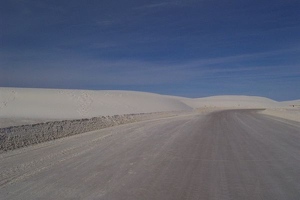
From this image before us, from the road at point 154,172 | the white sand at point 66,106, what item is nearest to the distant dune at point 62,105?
the white sand at point 66,106

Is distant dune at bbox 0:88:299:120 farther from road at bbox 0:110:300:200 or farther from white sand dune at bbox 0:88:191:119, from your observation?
road at bbox 0:110:300:200

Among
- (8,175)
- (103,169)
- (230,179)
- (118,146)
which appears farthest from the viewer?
(118,146)

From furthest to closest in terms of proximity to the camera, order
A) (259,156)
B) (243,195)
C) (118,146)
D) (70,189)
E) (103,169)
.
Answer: (118,146), (259,156), (103,169), (70,189), (243,195)

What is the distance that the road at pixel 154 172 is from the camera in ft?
21.2

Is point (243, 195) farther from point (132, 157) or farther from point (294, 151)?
point (294, 151)

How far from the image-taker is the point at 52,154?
11047 millimetres

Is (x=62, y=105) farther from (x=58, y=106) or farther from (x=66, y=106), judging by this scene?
(x=66, y=106)

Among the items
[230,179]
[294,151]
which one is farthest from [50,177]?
[294,151]

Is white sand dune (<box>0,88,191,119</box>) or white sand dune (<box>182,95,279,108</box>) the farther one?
white sand dune (<box>182,95,279,108</box>)

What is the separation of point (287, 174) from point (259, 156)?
233 centimetres

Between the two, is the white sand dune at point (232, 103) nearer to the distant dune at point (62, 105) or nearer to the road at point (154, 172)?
the distant dune at point (62, 105)

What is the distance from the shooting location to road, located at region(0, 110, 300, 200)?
6.46 meters

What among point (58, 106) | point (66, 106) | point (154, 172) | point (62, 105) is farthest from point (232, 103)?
point (154, 172)

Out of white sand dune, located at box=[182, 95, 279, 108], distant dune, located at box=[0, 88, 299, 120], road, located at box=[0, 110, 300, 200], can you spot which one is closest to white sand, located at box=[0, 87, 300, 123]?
distant dune, located at box=[0, 88, 299, 120]
